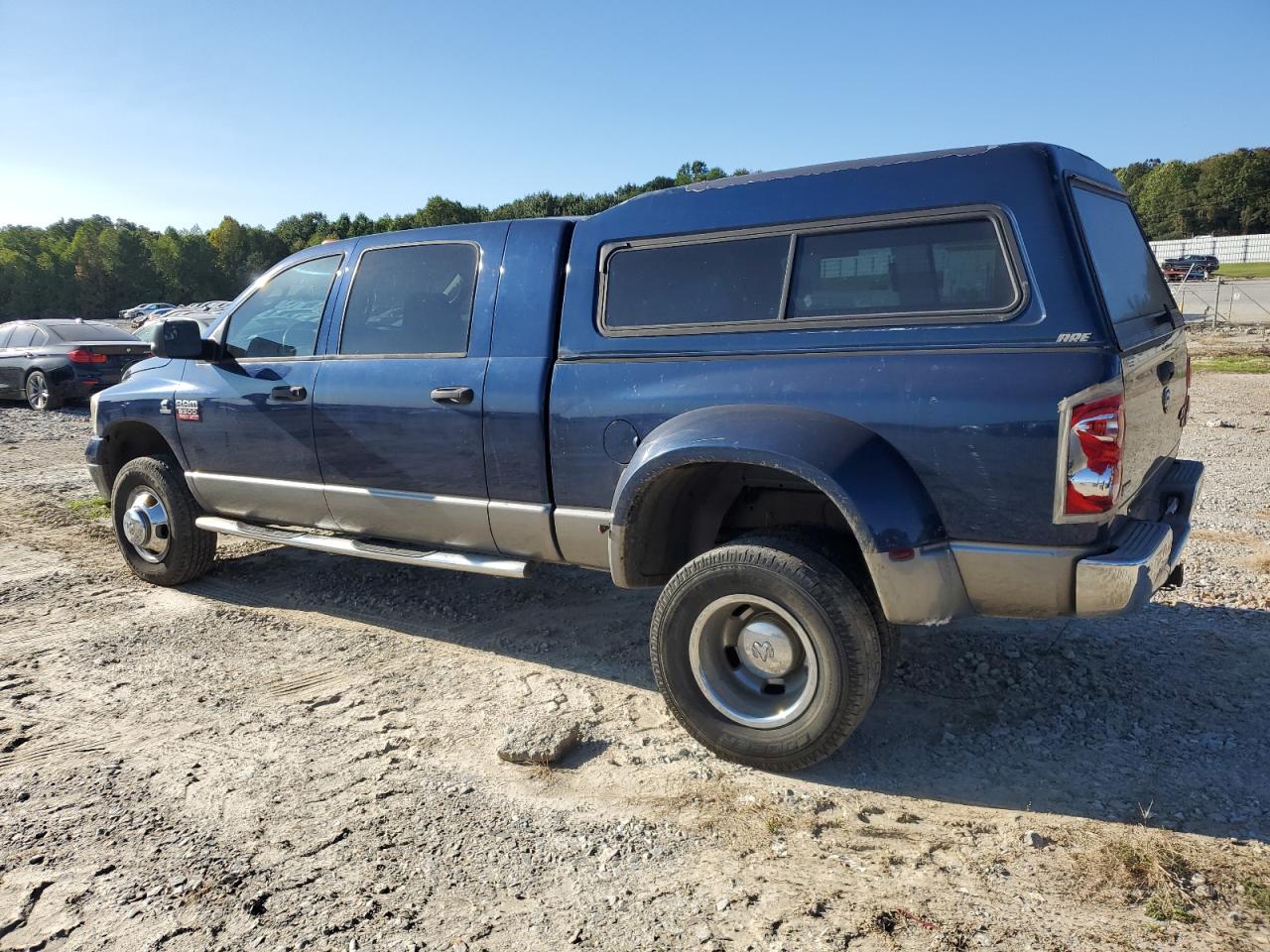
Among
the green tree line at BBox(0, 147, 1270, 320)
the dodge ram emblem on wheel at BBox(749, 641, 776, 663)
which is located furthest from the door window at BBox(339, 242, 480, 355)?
the green tree line at BBox(0, 147, 1270, 320)

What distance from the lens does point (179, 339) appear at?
15.9 ft

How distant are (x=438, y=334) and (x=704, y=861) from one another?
8.94 ft

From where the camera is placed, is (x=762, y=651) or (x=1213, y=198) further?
(x=1213, y=198)

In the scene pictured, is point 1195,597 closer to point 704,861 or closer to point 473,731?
point 704,861

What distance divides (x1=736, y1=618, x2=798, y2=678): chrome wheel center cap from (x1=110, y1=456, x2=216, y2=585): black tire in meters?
3.72

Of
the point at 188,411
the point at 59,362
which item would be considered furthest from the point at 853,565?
the point at 59,362

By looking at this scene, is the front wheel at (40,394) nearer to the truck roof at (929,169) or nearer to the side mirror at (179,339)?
the side mirror at (179,339)

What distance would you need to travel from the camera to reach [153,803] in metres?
3.21

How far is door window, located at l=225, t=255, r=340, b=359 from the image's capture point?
190 inches

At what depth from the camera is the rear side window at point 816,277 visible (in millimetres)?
3029

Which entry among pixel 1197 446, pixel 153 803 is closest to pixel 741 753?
pixel 153 803

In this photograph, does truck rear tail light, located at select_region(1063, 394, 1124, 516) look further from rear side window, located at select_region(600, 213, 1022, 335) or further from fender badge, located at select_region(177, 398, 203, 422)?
fender badge, located at select_region(177, 398, 203, 422)

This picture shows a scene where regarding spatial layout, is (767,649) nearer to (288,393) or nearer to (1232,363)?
(288,393)

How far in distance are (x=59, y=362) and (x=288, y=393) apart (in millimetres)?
12171
